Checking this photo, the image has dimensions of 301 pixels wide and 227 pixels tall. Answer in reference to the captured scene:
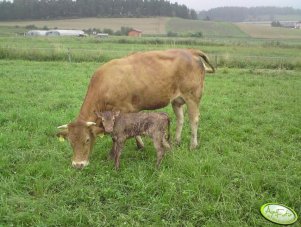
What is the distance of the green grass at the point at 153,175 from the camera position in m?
4.61

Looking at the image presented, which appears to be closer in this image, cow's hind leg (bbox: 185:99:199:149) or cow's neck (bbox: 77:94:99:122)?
cow's neck (bbox: 77:94:99:122)

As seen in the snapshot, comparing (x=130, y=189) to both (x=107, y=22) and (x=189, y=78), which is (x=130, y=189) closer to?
(x=189, y=78)

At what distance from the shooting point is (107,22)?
76812 mm

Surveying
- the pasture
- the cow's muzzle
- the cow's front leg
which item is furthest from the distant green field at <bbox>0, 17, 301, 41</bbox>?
the cow's muzzle

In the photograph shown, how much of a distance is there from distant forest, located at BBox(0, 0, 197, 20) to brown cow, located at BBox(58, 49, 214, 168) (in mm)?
81132

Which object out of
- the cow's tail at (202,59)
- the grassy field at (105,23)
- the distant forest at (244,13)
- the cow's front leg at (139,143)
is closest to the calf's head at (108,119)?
the cow's front leg at (139,143)

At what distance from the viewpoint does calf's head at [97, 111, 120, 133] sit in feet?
18.5

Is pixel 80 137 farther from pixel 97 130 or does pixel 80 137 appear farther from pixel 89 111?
pixel 89 111

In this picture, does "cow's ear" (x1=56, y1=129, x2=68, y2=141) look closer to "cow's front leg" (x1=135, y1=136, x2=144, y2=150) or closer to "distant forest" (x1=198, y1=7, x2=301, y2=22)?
"cow's front leg" (x1=135, y1=136, x2=144, y2=150)

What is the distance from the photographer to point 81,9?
8388 centimetres

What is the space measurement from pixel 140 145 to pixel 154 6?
83627mm

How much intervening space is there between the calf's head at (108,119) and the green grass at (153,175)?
773 mm

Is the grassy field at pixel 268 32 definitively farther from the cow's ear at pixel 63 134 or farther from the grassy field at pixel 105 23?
the cow's ear at pixel 63 134

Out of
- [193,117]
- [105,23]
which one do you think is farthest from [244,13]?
[193,117]
